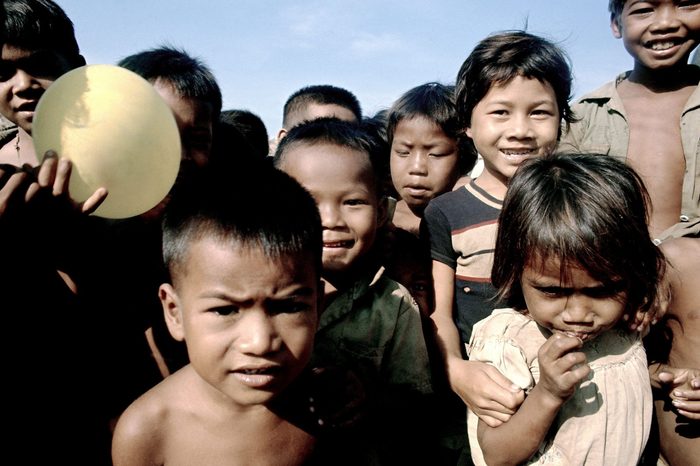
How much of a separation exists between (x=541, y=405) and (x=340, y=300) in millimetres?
832

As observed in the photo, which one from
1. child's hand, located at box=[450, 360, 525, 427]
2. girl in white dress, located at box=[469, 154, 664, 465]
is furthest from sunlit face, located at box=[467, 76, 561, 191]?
child's hand, located at box=[450, 360, 525, 427]

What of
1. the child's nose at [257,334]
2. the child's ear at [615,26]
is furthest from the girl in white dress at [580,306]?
the child's ear at [615,26]

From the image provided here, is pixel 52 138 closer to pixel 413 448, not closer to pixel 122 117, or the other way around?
pixel 122 117

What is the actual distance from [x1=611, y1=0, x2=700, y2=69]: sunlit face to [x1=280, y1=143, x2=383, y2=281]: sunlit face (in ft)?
6.96

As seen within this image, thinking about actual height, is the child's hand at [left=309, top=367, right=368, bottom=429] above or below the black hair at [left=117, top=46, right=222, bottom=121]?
below

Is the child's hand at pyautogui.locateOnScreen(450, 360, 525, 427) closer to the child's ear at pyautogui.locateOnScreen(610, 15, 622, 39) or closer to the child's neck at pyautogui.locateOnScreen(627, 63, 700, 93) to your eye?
the child's neck at pyautogui.locateOnScreen(627, 63, 700, 93)

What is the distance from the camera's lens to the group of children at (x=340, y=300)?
1607 millimetres

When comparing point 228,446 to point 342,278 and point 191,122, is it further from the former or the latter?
point 191,122

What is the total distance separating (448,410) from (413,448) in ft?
0.80

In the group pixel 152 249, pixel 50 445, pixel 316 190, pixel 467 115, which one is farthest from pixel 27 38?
pixel 467 115

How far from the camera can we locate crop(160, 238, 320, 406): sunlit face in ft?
5.01

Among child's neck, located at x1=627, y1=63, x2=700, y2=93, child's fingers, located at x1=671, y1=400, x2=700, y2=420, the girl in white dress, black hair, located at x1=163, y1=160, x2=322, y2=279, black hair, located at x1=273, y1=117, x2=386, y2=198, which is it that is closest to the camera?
black hair, located at x1=163, y1=160, x2=322, y2=279

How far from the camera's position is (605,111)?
3.48m

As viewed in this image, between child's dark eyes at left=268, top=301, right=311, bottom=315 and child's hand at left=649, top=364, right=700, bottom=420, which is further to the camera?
child's hand at left=649, top=364, right=700, bottom=420
